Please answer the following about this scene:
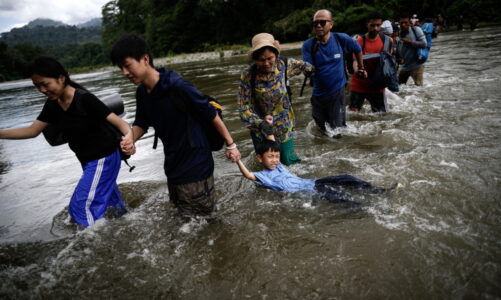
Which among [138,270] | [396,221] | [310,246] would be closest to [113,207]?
[138,270]

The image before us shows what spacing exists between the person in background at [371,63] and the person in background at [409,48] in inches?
61.2

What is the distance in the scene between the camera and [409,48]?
7.02 m

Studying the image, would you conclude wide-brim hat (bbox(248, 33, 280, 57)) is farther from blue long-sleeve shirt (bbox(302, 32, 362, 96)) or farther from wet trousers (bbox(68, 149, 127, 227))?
wet trousers (bbox(68, 149, 127, 227))

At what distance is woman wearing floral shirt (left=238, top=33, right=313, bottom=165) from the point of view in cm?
324

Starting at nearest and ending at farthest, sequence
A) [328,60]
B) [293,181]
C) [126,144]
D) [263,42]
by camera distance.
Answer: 1. [126,144]
2. [263,42]
3. [293,181]
4. [328,60]

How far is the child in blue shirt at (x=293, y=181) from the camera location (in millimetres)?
3104

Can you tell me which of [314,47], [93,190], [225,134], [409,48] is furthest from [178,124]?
Result: [409,48]

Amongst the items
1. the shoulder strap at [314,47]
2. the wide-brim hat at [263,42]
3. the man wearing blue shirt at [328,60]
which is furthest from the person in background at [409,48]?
the wide-brim hat at [263,42]

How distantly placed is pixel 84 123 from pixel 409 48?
7.03 metres

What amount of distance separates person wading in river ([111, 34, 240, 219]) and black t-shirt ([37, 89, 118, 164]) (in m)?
0.44

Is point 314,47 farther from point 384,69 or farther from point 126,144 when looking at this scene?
point 126,144

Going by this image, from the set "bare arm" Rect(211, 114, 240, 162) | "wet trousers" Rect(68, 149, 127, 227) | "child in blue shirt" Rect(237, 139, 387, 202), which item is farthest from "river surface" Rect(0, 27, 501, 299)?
"bare arm" Rect(211, 114, 240, 162)

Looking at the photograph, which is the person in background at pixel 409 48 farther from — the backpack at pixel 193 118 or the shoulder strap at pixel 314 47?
the backpack at pixel 193 118

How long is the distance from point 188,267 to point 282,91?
2.19 metres
